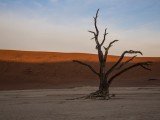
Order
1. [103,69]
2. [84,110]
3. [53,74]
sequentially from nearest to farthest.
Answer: [84,110]
[103,69]
[53,74]

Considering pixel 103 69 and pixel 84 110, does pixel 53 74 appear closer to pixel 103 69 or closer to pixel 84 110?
pixel 103 69

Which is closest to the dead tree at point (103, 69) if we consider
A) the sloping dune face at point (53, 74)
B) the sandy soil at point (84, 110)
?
A: the sandy soil at point (84, 110)

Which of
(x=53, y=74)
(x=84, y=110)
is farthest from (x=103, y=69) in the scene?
(x=53, y=74)

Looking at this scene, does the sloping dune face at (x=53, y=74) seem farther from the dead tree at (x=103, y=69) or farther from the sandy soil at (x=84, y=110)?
the sandy soil at (x=84, y=110)

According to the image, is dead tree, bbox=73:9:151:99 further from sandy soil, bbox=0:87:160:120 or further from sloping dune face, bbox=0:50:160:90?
sloping dune face, bbox=0:50:160:90

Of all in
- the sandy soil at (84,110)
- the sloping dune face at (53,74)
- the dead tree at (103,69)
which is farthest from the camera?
the sloping dune face at (53,74)

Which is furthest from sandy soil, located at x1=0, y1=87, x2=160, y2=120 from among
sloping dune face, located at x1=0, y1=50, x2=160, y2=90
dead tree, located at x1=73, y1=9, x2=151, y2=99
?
sloping dune face, located at x1=0, y1=50, x2=160, y2=90

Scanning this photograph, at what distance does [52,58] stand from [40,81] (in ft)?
61.0

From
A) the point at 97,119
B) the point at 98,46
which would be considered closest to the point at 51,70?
the point at 98,46

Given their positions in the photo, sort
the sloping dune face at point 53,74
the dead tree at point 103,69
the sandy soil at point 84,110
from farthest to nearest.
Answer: the sloping dune face at point 53,74, the dead tree at point 103,69, the sandy soil at point 84,110

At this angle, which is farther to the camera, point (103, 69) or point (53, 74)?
point (53, 74)

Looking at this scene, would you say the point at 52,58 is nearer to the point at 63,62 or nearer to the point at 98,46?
the point at 63,62

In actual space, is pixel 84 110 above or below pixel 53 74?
below

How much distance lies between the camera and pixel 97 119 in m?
7.29
